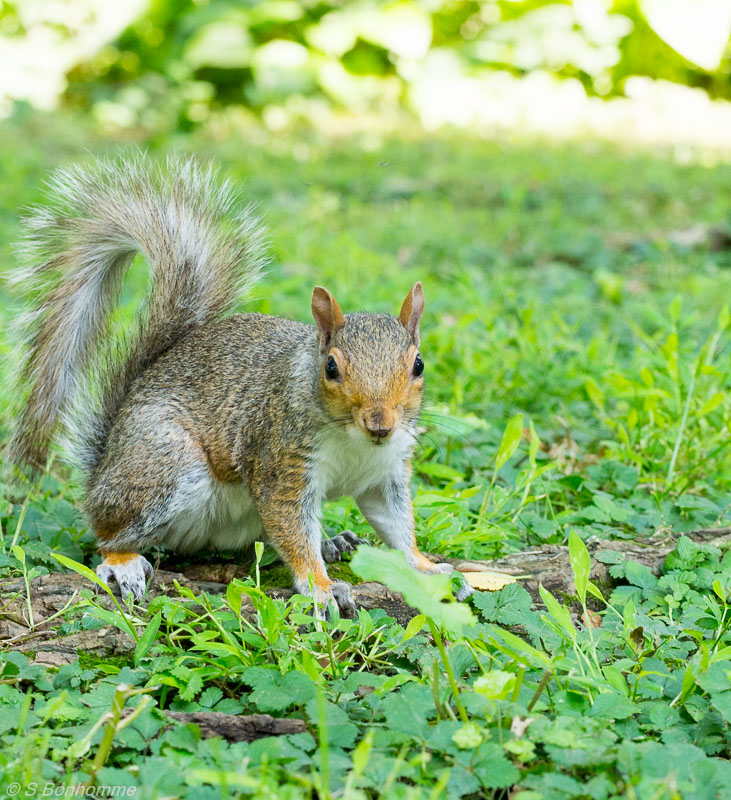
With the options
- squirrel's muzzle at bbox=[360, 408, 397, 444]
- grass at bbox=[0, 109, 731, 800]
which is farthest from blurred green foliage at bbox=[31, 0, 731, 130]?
squirrel's muzzle at bbox=[360, 408, 397, 444]

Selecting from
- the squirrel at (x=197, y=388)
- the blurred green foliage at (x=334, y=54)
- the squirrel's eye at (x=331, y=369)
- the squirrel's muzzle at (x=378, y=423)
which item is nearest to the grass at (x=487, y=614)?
the squirrel at (x=197, y=388)

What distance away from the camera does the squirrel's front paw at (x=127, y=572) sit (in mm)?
1903

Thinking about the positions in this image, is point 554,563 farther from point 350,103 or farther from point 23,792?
point 350,103

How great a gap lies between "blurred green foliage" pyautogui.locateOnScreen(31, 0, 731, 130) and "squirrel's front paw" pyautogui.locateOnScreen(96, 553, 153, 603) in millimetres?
5583

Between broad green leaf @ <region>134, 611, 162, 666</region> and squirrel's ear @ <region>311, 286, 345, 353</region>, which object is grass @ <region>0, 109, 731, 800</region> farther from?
squirrel's ear @ <region>311, 286, 345, 353</region>

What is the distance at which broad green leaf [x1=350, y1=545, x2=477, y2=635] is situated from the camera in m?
1.20

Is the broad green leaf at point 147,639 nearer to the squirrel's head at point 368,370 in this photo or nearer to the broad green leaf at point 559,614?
the squirrel's head at point 368,370

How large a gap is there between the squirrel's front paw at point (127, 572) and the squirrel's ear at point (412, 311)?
2.31 feet

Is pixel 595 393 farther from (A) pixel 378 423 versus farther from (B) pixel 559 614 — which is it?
(B) pixel 559 614

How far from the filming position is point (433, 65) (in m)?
7.52

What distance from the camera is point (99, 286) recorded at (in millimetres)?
2314

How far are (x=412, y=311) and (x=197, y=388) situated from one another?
1.69 feet

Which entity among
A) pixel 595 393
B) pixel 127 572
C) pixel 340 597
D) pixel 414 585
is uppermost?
pixel 414 585

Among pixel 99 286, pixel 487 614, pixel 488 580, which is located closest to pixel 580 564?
pixel 487 614
